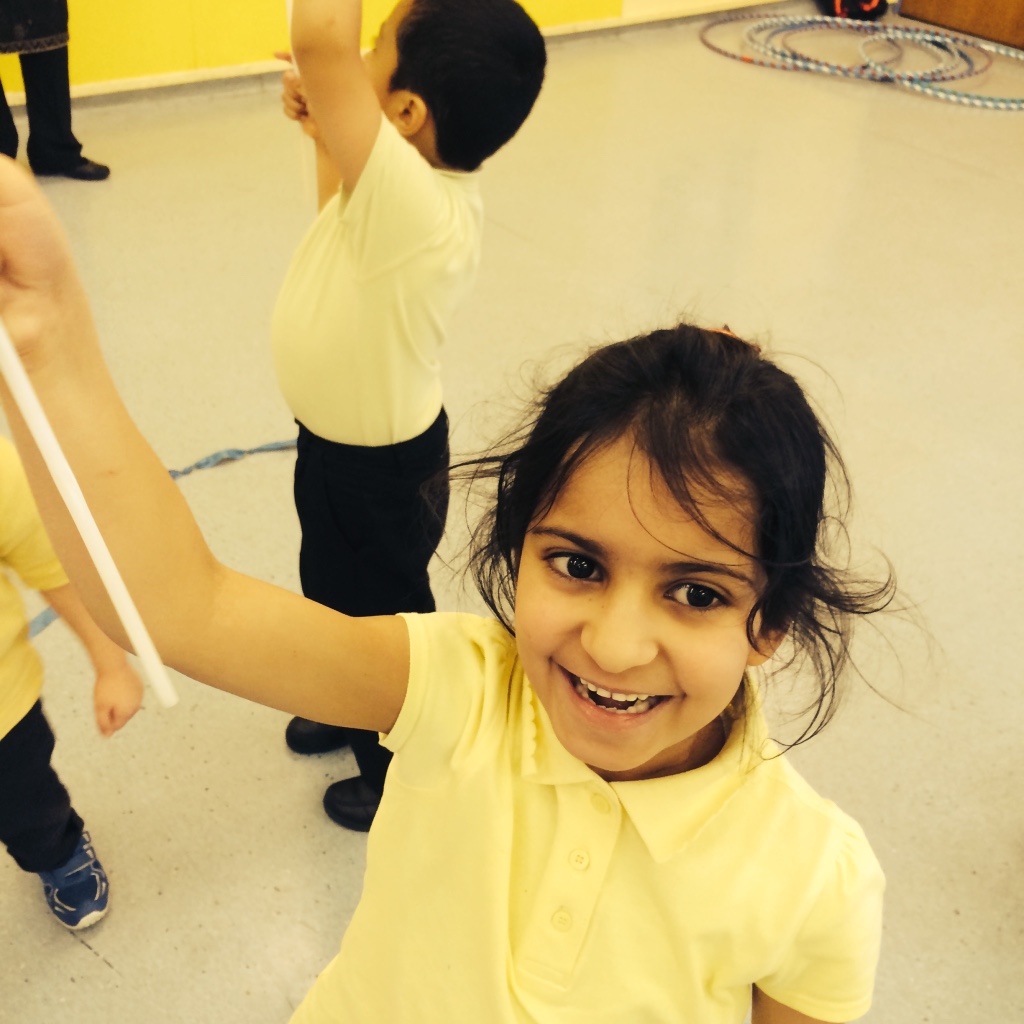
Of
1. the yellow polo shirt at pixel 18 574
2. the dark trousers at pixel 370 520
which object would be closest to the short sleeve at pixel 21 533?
the yellow polo shirt at pixel 18 574

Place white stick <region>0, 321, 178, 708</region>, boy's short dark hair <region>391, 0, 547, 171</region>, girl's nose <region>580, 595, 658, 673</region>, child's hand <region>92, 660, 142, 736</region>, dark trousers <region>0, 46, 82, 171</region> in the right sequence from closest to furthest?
white stick <region>0, 321, 178, 708</region> < girl's nose <region>580, 595, 658, 673</region> < child's hand <region>92, 660, 142, 736</region> < boy's short dark hair <region>391, 0, 547, 171</region> < dark trousers <region>0, 46, 82, 171</region>

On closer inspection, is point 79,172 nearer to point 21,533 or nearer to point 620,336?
point 620,336

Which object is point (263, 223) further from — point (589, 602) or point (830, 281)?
point (589, 602)

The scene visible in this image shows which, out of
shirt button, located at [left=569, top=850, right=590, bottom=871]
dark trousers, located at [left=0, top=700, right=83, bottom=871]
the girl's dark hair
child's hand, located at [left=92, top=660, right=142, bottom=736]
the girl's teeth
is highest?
the girl's dark hair

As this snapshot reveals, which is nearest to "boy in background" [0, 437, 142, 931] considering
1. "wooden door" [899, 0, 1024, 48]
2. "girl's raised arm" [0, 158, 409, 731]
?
"girl's raised arm" [0, 158, 409, 731]

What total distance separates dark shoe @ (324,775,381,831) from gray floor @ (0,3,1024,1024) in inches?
1.2

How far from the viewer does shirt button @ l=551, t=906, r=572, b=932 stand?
2.40ft

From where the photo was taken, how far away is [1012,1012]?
141 cm

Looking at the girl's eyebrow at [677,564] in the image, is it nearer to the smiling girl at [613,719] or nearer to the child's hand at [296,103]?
the smiling girl at [613,719]

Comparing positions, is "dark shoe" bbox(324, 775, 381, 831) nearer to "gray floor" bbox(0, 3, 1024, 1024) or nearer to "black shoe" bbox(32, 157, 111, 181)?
"gray floor" bbox(0, 3, 1024, 1024)

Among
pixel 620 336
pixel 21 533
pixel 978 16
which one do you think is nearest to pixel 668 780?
pixel 21 533

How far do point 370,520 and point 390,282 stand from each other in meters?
0.29

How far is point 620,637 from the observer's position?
26.1 inches

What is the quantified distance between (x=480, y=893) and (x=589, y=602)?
0.22 metres
